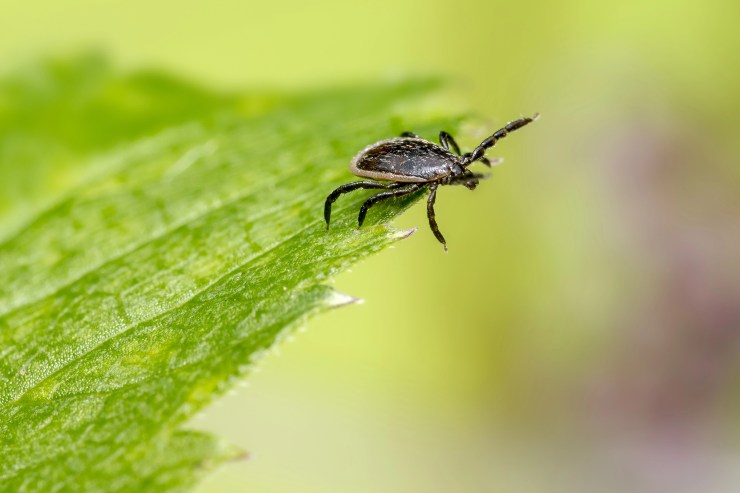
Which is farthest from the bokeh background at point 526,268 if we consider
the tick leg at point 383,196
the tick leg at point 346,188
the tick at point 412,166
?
the tick leg at point 346,188

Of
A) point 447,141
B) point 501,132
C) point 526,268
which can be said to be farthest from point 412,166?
point 526,268

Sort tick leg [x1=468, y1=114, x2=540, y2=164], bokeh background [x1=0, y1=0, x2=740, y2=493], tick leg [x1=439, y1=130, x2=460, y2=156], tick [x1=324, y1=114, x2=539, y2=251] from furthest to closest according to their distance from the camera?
bokeh background [x1=0, y1=0, x2=740, y2=493] → tick leg [x1=468, y1=114, x2=540, y2=164] → tick leg [x1=439, y1=130, x2=460, y2=156] → tick [x1=324, y1=114, x2=539, y2=251]

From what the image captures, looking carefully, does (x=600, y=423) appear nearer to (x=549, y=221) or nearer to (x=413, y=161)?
(x=549, y=221)

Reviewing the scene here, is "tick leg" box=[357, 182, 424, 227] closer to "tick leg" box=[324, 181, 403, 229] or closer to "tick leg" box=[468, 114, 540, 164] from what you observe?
"tick leg" box=[324, 181, 403, 229]

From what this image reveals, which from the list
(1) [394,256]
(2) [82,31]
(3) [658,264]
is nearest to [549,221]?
(3) [658,264]

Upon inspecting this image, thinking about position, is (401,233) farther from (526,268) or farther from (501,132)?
(526,268)

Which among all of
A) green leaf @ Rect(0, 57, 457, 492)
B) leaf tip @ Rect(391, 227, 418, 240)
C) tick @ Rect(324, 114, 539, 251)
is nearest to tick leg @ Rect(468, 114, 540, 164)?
tick @ Rect(324, 114, 539, 251)

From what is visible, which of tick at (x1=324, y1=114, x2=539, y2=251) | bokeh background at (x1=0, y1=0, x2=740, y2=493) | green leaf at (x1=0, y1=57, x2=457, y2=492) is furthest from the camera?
bokeh background at (x1=0, y1=0, x2=740, y2=493)
